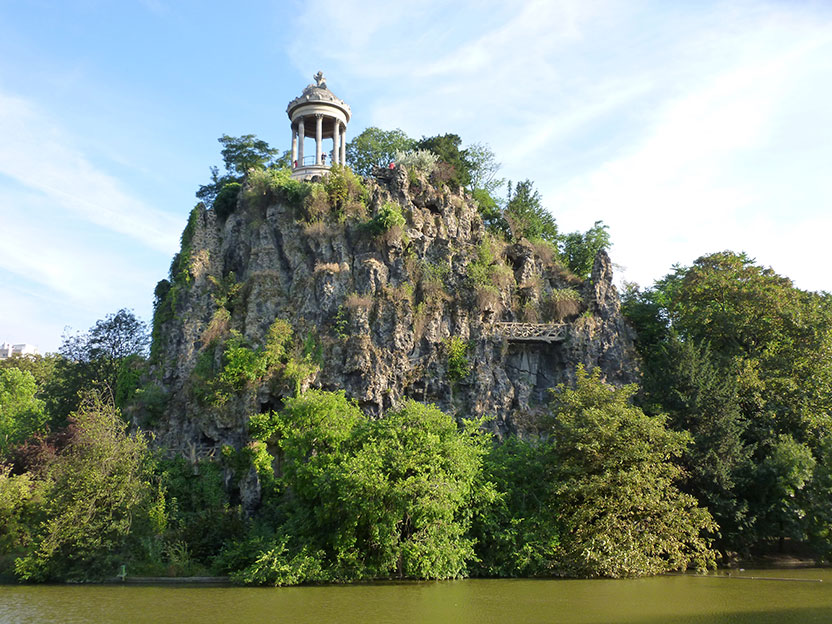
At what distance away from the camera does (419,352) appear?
30.1 metres

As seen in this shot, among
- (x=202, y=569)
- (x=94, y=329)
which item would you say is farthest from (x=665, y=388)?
(x=94, y=329)

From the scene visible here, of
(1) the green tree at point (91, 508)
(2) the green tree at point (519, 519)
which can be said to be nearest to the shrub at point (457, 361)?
(2) the green tree at point (519, 519)

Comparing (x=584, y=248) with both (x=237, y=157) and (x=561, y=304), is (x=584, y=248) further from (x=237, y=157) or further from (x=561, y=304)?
(x=237, y=157)

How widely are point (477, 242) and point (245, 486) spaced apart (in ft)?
55.0

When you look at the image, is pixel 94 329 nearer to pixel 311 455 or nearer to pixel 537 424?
pixel 311 455

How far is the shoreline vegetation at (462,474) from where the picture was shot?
→ 828 inches

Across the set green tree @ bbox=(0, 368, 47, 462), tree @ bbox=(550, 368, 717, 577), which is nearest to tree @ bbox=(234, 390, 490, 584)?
tree @ bbox=(550, 368, 717, 577)

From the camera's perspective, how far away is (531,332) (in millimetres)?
31125

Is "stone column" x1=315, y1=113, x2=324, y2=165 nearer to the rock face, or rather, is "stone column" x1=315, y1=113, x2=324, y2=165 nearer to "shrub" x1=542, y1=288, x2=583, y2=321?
the rock face

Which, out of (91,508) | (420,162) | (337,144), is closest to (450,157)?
(420,162)

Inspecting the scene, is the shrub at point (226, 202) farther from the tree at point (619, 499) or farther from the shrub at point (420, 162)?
the tree at point (619, 499)

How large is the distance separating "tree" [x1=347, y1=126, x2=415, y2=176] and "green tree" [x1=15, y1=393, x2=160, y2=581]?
2374 centimetres

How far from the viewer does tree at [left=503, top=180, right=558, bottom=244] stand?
36562mm

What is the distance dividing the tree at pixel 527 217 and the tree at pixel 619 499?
15385 mm
